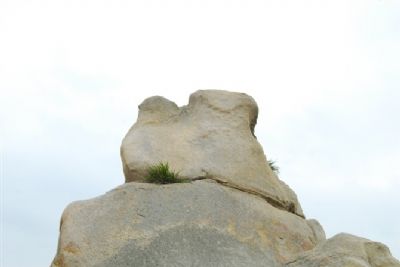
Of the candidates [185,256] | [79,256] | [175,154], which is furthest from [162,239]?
[175,154]

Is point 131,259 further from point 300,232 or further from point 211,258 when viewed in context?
point 300,232

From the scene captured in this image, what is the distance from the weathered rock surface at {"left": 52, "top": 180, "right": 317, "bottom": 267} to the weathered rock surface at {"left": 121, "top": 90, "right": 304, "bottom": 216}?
24.8 inches

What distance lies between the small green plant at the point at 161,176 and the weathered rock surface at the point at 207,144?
23 centimetres

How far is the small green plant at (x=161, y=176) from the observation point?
14648 mm

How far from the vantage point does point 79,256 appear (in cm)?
1285

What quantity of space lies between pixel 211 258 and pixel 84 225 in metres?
2.58

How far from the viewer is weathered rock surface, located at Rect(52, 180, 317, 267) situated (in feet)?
42.1

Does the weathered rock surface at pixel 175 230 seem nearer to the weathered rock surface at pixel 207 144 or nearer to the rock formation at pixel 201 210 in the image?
the rock formation at pixel 201 210

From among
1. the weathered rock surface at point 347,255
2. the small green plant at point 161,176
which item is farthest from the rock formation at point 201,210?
the small green plant at point 161,176

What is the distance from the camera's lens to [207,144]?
617 inches

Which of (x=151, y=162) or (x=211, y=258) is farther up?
(x=151, y=162)

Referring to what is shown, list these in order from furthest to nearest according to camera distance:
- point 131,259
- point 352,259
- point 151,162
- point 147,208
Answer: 1. point 151,162
2. point 147,208
3. point 131,259
4. point 352,259

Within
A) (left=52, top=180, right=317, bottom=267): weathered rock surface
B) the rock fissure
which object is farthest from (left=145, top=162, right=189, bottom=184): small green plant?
the rock fissure

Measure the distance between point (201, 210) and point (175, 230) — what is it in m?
0.83
